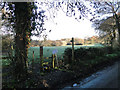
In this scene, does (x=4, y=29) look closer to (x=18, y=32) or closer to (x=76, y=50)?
(x=18, y=32)

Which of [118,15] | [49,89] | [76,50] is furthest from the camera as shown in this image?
[118,15]

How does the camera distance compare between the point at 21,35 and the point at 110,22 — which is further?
the point at 110,22

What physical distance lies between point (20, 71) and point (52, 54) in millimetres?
2377

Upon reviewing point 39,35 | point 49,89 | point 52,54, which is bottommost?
point 49,89

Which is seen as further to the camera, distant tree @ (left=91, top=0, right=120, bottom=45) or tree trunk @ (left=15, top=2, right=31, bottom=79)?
distant tree @ (left=91, top=0, right=120, bottom=45)

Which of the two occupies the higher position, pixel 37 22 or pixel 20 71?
pixel 37 22

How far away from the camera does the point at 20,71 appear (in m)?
4.07

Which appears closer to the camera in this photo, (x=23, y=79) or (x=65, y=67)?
(x=23, y=79)

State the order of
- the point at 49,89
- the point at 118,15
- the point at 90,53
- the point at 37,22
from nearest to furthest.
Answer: the point at 49,89 < the point at 37,22 < the point at 90,53 < the point at 118,15

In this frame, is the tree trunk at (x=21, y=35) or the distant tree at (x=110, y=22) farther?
the distant tree at (x=110, y=22)

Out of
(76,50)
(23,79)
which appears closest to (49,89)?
(23,79)

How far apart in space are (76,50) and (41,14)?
3.96 meters

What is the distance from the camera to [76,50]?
7.56m

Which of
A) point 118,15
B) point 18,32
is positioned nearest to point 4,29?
point 18,32
